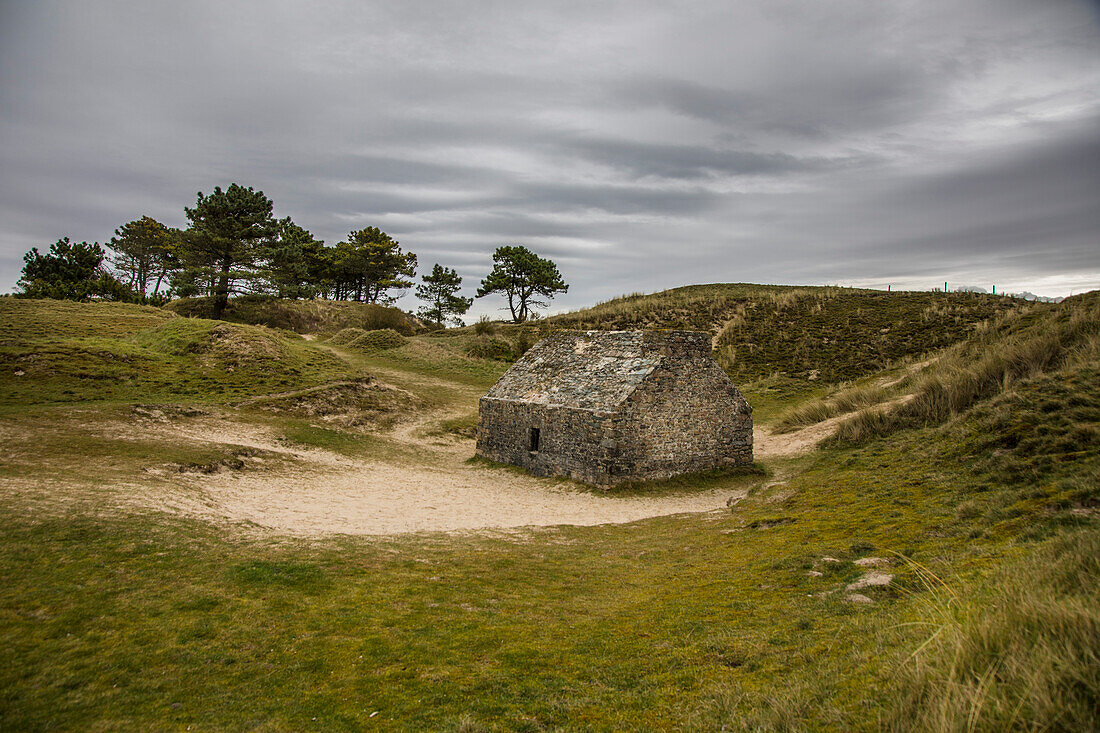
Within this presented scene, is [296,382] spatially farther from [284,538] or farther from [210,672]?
[210,672]

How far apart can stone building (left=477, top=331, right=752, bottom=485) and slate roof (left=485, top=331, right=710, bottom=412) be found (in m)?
0.05

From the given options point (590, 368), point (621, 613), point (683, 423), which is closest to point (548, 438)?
point (590, 368)

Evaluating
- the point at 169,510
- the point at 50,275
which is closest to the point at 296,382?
the point at 169,510

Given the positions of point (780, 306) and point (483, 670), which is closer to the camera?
point (483, 670)

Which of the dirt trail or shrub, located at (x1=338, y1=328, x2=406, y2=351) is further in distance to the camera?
shrub, located at (x1=338, y1=328, x2=406, y2=351)

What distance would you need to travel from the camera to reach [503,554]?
34.7ft

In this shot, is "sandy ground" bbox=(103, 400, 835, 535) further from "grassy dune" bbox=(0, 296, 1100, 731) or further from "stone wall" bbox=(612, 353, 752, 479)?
"grassy dune" bbox=(0, 296, 1100, 731)

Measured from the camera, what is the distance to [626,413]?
16859 mm

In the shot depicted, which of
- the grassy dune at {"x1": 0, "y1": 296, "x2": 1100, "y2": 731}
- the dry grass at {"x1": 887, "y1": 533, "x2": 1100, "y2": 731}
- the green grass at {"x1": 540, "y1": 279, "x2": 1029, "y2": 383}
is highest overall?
the green grass at {"x1": 540, "y1": 279, "x2": 1029, "y2": 383}

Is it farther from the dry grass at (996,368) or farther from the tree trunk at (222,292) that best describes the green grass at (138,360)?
the dry grass at (996,368)

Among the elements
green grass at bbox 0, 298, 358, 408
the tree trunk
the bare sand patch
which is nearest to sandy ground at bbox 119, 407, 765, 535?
the bare sand patch

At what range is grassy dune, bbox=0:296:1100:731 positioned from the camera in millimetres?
3355

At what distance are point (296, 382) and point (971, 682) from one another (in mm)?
28303

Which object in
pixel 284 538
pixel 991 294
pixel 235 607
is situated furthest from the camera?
pixel 991 294
